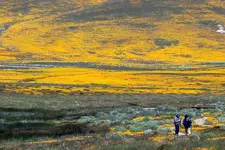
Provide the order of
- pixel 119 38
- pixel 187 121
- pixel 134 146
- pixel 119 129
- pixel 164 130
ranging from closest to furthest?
pixel 134 146 < pixel 187 121 < pixel 164 130 < pixel 119 129 < pixel 119 38

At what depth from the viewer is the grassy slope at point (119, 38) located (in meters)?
66.6

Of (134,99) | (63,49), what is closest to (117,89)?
(134,99)

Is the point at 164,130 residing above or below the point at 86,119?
above

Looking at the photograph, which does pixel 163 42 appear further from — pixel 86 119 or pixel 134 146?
pixel 134 146

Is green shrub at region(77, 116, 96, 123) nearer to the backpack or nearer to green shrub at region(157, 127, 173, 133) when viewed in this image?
green shrub at region(157, 127, 173, 133)

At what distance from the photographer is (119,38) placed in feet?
438

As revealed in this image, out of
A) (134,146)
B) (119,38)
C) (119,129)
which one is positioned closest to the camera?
(134,146)

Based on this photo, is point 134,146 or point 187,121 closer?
point 134,146

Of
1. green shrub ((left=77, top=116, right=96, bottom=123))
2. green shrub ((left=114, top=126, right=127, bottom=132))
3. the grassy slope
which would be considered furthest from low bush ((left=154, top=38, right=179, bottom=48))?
green shrub ((left=114, top=126, right=127, bottom=132))

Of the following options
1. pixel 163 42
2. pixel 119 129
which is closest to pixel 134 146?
pixel 119 129

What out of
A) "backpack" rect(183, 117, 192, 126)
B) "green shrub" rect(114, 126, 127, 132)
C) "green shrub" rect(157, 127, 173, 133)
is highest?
"backpack" rect(183, 117, 192, 126)

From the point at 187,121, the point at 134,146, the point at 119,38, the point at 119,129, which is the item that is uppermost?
→ the point at 134,146

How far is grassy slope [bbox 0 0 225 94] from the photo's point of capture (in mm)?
66638

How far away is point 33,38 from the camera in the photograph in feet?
446
